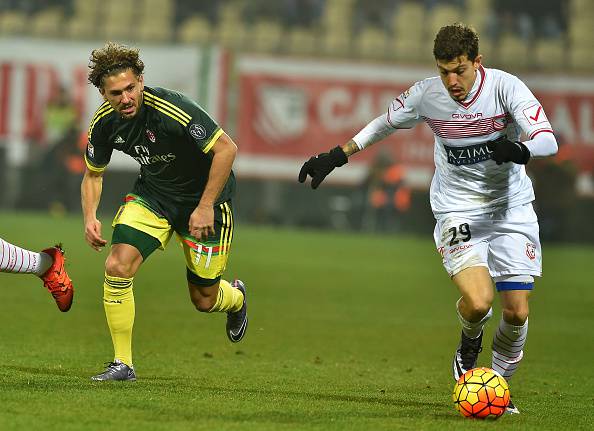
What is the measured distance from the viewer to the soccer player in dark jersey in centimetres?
696

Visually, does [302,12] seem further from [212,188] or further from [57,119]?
[212,188]

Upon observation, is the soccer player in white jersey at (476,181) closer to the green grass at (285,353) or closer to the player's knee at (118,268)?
the green grass at (285,353)

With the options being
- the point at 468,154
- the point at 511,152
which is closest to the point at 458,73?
the point at 468,154

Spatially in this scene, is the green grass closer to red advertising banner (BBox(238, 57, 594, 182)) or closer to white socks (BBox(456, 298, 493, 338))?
white socks (BBox(456, 298, 493, 338))

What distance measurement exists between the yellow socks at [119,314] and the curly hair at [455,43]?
7.43 ft

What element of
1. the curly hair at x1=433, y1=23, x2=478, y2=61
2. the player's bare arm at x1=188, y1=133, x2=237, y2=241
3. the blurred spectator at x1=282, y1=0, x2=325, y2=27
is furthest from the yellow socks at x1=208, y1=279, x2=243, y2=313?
the blurred spectator at x1=282, y1=0, x2=325, y2=27

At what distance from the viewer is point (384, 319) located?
12.0m

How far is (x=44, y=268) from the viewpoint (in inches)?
305

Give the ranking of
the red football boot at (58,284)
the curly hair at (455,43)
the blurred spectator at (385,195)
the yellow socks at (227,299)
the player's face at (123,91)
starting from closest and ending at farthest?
the curly hair at (455,43), the player's face at (123,91), the red football boot at (58,284), the yellow socks at (227,299), the blurred spectator at (385,195)

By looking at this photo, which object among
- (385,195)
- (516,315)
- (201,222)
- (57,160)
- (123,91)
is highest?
(123,91)

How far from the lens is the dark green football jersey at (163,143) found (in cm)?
716

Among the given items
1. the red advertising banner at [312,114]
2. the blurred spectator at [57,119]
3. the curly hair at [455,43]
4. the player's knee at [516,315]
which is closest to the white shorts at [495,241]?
the player's knee at [516,315]

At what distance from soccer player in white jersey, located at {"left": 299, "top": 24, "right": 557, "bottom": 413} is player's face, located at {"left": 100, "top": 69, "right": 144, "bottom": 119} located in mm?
1072

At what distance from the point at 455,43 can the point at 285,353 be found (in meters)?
3.40
